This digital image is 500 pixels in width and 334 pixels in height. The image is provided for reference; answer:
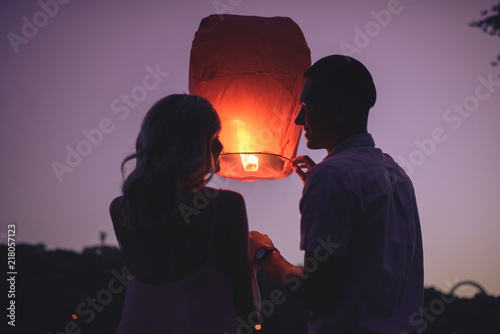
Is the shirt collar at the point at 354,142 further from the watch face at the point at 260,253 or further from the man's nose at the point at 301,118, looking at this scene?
the watch face at the point at 260,253

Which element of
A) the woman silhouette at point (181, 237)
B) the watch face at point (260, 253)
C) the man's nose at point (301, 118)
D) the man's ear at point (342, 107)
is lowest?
the watch face at point (260, 253)

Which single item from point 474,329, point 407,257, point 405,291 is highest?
point 407,257

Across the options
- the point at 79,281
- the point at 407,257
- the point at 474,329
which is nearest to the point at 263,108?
the point at 407,257

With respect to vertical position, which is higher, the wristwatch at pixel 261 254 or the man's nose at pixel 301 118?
the man's nose at pixel 301 118

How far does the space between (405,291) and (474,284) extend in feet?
12.6

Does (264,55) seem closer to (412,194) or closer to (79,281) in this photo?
(412,194)

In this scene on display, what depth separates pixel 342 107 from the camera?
1517 millimetres

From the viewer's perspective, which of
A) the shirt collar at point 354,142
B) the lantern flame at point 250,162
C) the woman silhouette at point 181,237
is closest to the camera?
the woman silhouette at point 181,237

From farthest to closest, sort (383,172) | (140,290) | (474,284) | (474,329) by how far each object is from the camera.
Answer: (474,284) → (474,329) → (383,172) → (140,290)

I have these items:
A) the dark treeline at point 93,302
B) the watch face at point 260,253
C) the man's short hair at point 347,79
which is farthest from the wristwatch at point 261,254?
the dark treeline at point 93,302

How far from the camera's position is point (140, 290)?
1271 mm

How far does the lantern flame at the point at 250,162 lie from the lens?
1.77 meters

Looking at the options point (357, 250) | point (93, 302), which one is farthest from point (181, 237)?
point (93, 302)

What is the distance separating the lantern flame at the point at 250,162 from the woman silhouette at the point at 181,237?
47 centimetres
